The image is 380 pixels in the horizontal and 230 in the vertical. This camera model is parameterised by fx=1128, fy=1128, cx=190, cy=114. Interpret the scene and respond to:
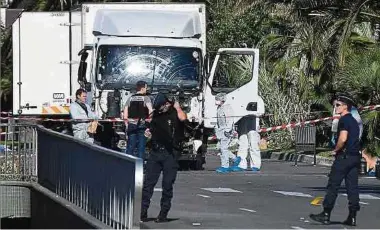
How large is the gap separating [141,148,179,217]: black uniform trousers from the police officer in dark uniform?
1.94m

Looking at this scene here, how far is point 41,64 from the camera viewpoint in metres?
30.7

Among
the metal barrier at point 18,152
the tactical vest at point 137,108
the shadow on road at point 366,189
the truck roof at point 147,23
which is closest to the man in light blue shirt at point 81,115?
the tactical vest at point 137,108

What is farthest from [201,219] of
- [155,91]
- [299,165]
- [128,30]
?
[299,165]

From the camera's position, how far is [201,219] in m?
14.8

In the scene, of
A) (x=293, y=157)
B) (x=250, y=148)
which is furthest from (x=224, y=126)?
(x=293, y=157)

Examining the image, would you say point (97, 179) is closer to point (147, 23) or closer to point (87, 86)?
point (87, 86)

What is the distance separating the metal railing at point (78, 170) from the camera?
10.5 m

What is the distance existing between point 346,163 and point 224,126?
31.7 ft

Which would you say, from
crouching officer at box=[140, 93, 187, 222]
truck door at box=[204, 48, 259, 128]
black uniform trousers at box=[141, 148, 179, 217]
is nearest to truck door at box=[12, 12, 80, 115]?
truck door at box=[204, 48, 259, 128]

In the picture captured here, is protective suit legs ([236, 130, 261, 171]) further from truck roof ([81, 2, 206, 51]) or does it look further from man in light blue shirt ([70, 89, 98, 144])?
man in light blue shirt ([70, 89, 98, 144])

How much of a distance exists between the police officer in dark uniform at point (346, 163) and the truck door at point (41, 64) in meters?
16.1

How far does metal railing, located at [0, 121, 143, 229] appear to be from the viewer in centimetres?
1055

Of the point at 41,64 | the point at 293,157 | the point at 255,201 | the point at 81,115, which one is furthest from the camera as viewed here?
the point at 293,157

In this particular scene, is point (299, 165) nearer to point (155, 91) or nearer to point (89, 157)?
point (155, 91)
